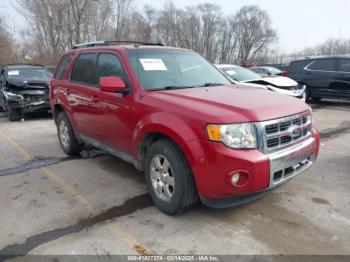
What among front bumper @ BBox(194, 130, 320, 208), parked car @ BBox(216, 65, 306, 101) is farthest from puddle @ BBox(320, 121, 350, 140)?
front bumper @ BBox(194, 130, 320, 208)

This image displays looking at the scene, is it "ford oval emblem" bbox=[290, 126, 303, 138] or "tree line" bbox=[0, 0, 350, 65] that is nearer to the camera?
"ford oval emblem" bbox=[290, 126, 303, 138]

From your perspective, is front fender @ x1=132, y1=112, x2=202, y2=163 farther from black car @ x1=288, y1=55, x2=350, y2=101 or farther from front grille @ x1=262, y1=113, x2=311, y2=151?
black car @ x1=288, y1=55, x2=350, y2=101

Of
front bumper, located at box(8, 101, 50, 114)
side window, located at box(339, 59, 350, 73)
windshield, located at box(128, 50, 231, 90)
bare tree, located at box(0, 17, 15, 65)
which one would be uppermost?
bare tree, located at box(0, 17, 15, 65)

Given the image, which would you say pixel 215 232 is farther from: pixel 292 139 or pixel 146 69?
pixel 146 69

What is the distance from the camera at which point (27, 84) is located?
31.6ft

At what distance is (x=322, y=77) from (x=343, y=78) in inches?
28.9

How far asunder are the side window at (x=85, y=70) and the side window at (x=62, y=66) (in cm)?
38

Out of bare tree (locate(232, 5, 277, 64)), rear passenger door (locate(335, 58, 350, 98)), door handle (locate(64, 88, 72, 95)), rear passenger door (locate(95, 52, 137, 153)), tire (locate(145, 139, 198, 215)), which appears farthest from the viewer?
bare tree (locate(232, 5, 277, 64))

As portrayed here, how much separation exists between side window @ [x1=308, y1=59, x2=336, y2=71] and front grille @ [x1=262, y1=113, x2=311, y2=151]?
8.51 metres

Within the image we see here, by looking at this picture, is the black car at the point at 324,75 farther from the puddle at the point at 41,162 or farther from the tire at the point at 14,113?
the tire at the point at 14,113

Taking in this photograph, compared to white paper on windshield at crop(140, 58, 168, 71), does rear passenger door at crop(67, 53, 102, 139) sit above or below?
below

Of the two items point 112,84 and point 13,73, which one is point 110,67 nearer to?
point 112,84

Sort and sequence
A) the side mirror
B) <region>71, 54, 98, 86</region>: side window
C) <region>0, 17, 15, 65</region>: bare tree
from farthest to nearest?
<region>0, 17, 15, 65</region>: bare tree, <region>71, 54, 98, 86</region>: side window, the side mirror

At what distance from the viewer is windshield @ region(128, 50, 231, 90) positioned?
396 centimetres
